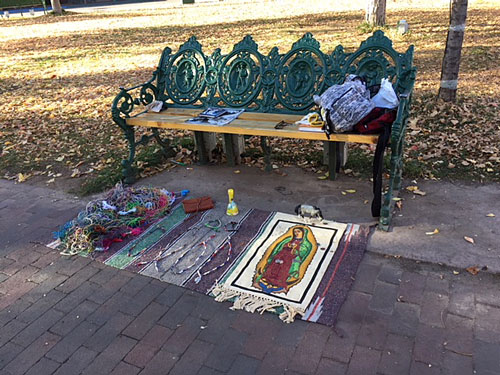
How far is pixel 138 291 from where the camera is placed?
3221 mm

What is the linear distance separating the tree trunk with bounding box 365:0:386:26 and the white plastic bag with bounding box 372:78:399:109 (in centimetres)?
913

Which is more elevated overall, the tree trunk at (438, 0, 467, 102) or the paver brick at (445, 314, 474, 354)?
the tree trunk at (438, 0, 467, 102)

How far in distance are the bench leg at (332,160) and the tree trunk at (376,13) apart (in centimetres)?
891

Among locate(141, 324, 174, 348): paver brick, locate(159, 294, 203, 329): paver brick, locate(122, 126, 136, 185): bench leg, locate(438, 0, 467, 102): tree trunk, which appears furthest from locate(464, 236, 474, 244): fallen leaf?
locate(122, 126, 136, 185): bench leg

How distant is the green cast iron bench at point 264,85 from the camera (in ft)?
13.3

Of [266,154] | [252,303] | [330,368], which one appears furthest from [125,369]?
[266,154]

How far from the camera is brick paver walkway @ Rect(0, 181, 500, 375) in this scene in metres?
2.52

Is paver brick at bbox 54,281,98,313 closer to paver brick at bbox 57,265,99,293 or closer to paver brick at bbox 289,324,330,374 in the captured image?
paver brick at bbox 57,265,99,293

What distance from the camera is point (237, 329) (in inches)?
110

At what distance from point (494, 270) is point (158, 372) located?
2.41 m

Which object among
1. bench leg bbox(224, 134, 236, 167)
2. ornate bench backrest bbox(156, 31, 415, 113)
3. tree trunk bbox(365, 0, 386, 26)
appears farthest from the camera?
tree trunk bbox(365, 0, 386, 26)

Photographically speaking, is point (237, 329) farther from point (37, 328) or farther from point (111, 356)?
point (37, 328)

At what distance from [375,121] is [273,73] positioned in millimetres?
1439

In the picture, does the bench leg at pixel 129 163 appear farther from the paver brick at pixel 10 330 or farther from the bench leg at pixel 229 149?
the paver brick at pixel 10 330
